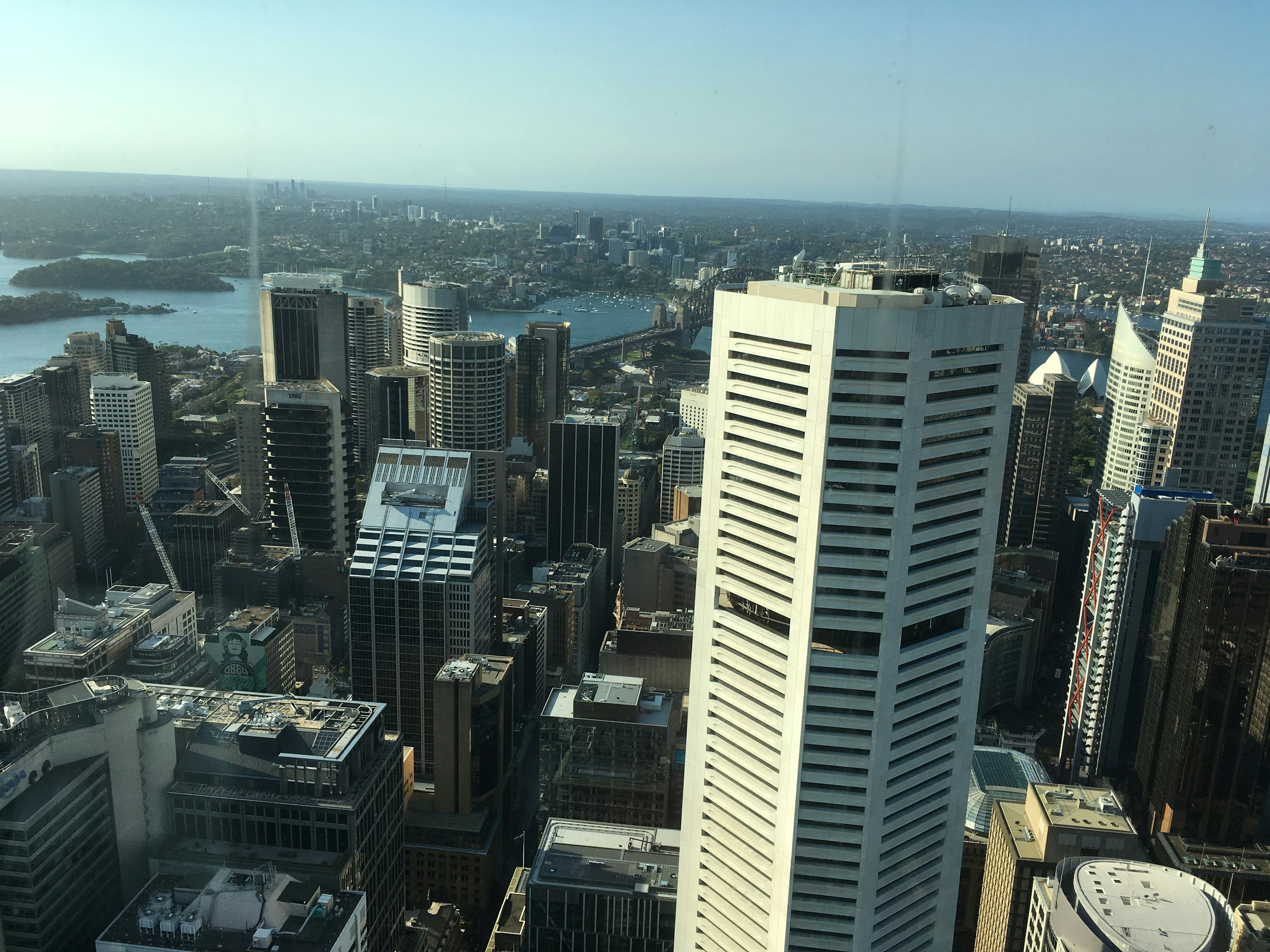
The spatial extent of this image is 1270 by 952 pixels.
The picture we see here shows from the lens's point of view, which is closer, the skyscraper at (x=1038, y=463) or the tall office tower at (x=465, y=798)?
the tall office tower at (x=465, y=798)

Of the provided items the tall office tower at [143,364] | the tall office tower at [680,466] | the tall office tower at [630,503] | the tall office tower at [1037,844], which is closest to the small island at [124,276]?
the tall office tower at [143,364]

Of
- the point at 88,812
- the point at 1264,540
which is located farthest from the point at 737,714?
the point at 1264,540

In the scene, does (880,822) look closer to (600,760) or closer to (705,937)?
(705,937)

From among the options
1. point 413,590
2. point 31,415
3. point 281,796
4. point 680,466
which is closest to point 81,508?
point 31,415

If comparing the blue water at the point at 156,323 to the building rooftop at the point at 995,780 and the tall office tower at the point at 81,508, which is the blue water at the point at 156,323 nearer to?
the tall office tower at the point at 81,508

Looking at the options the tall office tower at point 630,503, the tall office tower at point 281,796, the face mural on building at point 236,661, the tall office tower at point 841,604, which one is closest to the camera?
the tall office tower at point 841,604

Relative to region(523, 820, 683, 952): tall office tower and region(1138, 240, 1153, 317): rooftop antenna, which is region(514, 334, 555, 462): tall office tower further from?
region(523, 820, 683, 952): tall office tower
